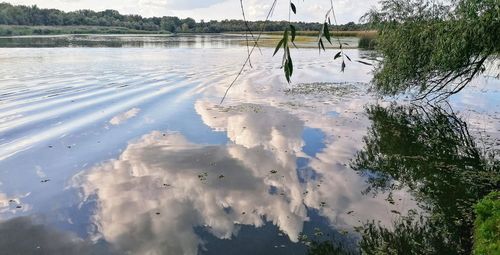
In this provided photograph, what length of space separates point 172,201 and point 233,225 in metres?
1.82

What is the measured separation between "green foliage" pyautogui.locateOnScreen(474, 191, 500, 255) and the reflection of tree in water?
0.37m

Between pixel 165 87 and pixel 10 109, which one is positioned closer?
pixel 10 109

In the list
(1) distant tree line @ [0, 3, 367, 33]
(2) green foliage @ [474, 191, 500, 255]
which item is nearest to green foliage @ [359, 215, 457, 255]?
(2) green foliage @ [474, 191, 500, 255]

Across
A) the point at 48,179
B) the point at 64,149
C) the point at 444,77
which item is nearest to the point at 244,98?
the point at 444,77

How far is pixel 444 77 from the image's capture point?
19.3 meters

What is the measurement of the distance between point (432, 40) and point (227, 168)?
11.5 metres

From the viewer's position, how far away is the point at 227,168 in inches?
476

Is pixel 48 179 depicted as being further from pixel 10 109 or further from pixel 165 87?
pixel 165 87

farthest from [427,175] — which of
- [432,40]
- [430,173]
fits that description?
[432,40]

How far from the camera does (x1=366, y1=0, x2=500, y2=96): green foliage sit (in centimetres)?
1523

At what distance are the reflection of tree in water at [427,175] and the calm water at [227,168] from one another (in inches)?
2.2

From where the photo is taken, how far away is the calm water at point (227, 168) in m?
8.32

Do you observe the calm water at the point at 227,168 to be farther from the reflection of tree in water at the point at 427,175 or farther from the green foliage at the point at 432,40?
the green foliage at the point at 432,40

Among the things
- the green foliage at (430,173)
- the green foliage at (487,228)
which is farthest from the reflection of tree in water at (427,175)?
the green foliage at (487,228)
